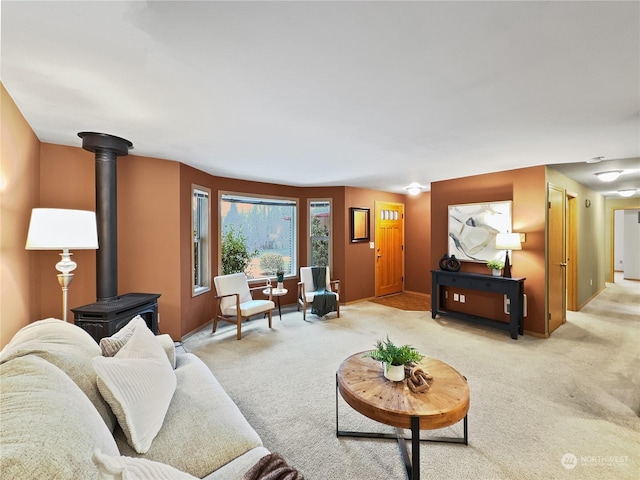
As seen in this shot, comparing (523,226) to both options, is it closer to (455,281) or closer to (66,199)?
(455,281)

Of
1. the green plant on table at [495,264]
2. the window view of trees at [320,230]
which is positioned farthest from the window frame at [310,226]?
the green plant on table at [495,264]

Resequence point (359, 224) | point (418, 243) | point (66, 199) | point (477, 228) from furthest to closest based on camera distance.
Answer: point (418, 243) < point (359, 224) < point (477, 228) < point (66, 199)

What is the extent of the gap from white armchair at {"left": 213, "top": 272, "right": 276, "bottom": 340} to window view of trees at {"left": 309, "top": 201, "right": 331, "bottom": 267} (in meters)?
1.80

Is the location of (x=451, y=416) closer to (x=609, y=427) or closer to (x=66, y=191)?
(x=609, y=427)

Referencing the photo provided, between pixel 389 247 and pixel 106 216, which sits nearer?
pixel 106 216

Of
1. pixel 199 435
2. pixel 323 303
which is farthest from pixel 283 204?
A: pixel 199 435

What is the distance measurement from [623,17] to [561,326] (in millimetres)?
4505

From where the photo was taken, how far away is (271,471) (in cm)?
114

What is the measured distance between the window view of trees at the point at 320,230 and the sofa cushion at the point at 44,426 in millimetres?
4942

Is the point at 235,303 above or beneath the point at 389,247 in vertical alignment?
beneath

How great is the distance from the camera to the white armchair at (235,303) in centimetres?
405

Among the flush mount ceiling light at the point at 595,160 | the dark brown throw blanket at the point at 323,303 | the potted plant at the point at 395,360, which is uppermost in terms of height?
the flush mount ceiling light at the point at 595,160

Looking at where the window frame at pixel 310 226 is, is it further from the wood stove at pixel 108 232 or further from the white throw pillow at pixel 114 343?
the white throw pillow at pixel 114 343

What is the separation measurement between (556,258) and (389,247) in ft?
10.2
